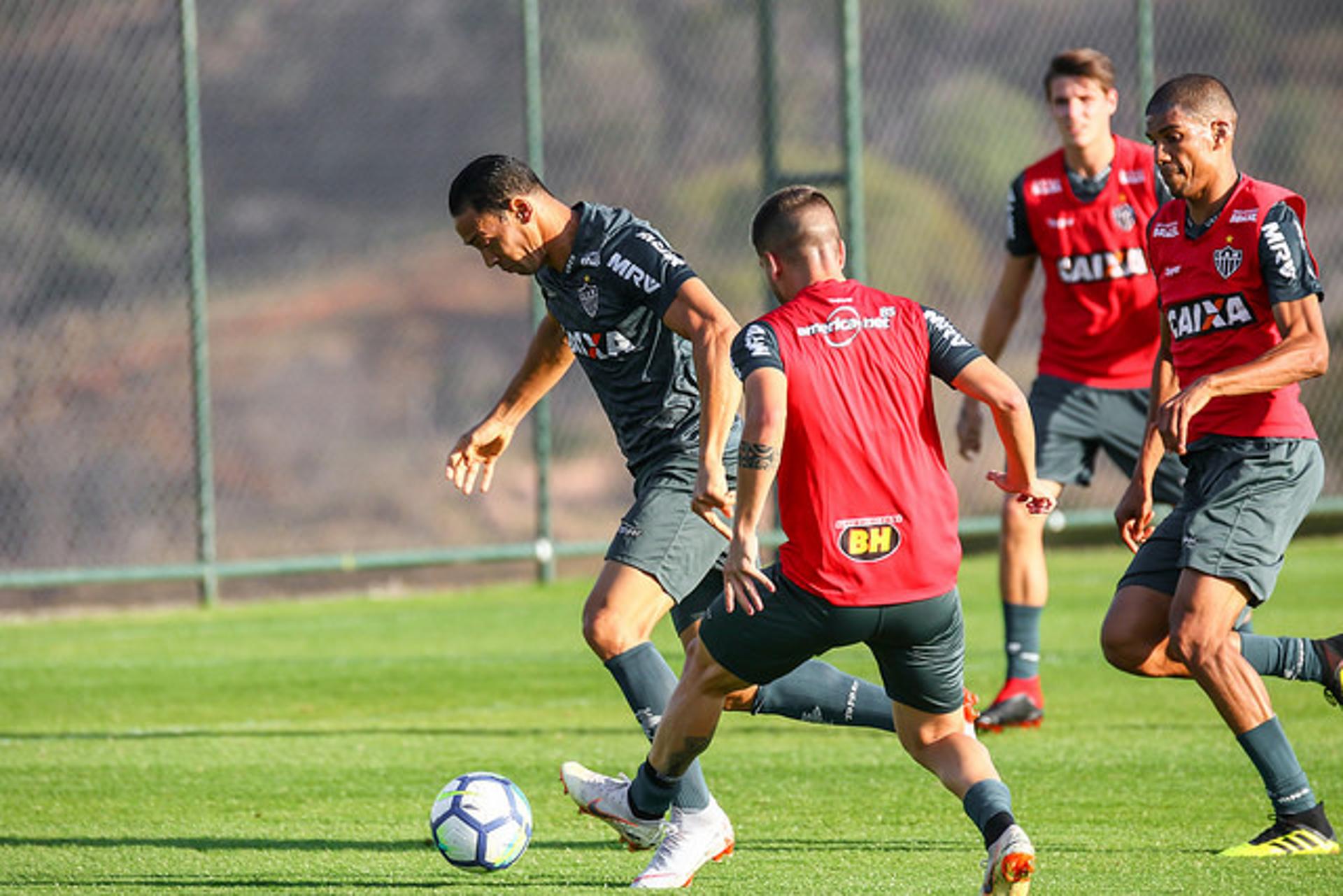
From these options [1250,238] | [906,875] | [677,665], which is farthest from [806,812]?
[677,665]

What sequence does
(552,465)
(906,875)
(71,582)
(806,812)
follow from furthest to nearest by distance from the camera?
1. (552,465)
2. (71,582)
3. (806,812)
4. (906,875)

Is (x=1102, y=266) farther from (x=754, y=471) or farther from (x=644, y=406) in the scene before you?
(x=754, y=471)

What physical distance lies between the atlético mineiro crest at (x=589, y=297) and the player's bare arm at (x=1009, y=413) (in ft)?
4.51

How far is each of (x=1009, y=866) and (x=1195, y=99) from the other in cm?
243

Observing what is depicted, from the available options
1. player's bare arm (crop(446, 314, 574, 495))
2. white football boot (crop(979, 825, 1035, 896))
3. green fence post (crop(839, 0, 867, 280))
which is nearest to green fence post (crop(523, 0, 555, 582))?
green fence post (crop(839, 0, 867, 280))

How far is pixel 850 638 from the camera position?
4922 millimetres

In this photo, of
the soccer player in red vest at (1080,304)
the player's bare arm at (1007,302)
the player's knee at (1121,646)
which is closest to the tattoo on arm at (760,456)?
the player's knee at (1121,646)

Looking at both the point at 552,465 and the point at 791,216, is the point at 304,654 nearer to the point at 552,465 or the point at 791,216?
the point at 552,465

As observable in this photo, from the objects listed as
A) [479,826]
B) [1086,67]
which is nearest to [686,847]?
[479,826]

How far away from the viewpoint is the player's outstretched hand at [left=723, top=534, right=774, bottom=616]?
4789mm

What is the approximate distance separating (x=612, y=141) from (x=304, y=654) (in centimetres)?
570

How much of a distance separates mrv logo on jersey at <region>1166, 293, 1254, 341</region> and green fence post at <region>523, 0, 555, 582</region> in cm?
875

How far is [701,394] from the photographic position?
5.50 meters

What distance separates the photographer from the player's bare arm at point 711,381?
5043mm
